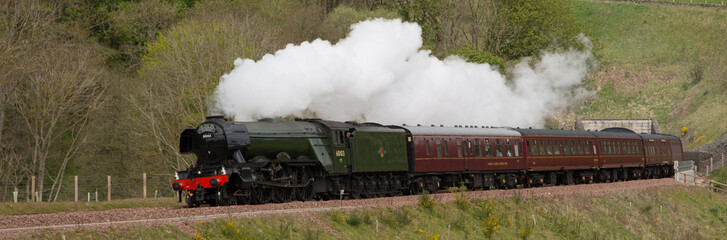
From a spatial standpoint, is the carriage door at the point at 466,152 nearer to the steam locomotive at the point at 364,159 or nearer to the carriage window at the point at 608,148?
the steam locomotive at the point at 364,159

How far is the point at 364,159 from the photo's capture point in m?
30.0

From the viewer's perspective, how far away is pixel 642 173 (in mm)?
56031

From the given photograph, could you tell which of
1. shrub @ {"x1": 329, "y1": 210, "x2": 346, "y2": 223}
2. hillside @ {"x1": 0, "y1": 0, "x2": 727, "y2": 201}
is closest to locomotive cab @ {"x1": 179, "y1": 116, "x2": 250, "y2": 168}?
shrub @ {"x1": 329, "y1": 210, "x2": 346, "y2": 223}

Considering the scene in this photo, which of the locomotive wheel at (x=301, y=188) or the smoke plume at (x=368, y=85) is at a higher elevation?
the smoke plume at (x=368, y=85)

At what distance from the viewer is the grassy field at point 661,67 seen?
294 ft

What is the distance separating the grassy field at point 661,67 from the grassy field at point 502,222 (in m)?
45.2

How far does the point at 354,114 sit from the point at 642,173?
90.8 ft

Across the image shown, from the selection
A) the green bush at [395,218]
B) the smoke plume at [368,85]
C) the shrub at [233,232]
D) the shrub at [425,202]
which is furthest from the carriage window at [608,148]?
the shrub at [233,232]

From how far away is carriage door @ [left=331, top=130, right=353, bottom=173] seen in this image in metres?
28.4

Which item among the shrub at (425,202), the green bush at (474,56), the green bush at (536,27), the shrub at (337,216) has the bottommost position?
the shrub at (337,216)

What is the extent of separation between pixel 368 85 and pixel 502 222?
971cm

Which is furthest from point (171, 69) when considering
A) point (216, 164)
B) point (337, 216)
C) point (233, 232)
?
point (233, 232)

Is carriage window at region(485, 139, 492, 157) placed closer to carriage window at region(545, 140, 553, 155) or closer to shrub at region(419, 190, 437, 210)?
carriage window at region(545, 140, 553, 155)

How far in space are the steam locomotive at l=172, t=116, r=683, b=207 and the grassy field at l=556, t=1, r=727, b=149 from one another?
44453 mm
